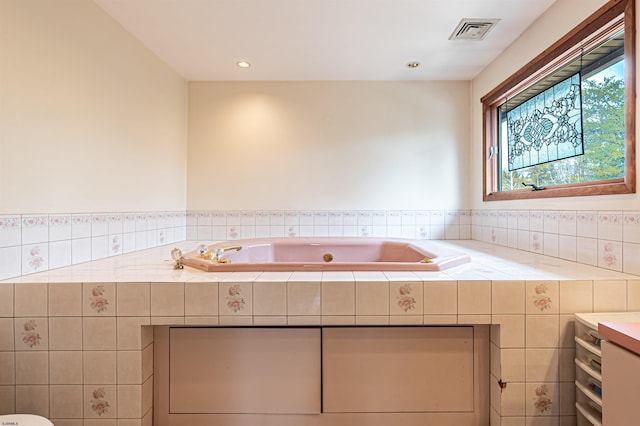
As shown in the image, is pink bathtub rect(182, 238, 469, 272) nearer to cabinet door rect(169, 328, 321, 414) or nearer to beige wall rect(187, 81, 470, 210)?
beige wall rect(187, 81, 470, 210)

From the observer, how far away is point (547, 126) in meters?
1.88

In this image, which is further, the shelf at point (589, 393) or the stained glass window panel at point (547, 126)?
the stained glass window panel at point (547, 126)

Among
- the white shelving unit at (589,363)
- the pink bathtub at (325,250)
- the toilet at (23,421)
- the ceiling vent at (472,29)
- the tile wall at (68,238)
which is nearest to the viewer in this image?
the toilet at (23,421)

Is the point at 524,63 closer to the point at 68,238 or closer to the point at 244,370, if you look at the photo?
the point at 244,370

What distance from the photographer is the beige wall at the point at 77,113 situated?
4.22 ft

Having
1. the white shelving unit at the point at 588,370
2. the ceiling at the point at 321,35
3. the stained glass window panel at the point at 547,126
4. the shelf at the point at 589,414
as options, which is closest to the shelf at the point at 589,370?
the white shelving unit at the point at 588,370

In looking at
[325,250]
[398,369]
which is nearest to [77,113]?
[325,250]

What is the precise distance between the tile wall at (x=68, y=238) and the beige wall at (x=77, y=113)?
2.2 inches

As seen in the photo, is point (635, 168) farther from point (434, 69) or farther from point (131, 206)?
point (131, 206)

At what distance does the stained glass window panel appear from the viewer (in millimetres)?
1644

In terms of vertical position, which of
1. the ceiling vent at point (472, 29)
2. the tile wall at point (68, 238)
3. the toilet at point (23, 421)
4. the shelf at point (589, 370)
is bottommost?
the toilet at point (23, 421)

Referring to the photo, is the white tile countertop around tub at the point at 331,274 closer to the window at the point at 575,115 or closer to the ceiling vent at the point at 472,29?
the window at the point at 575,115

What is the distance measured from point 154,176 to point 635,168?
273 centimetres

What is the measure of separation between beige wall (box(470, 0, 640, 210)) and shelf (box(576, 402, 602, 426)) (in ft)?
2.71
